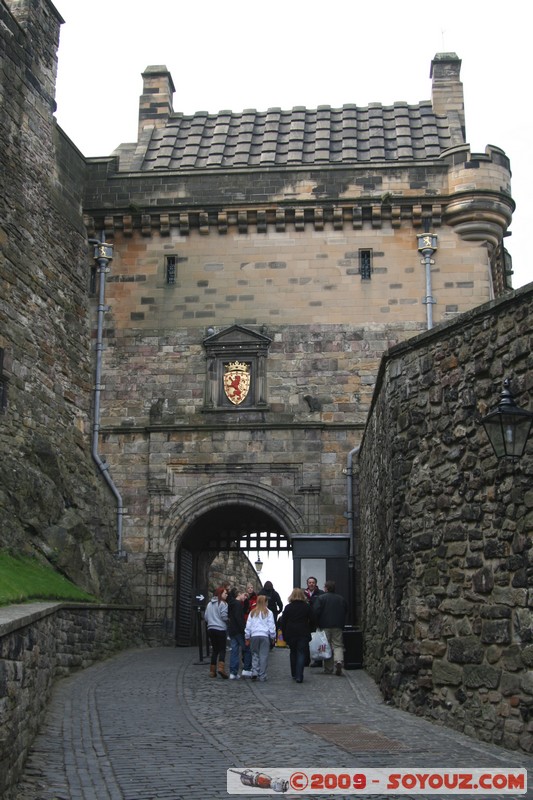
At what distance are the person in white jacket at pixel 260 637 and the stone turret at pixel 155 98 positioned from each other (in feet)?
45.4

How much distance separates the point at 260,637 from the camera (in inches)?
491

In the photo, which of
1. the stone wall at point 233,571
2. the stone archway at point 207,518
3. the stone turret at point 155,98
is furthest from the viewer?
the stone wall at point 233,571

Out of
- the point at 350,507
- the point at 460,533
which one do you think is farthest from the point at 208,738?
the point at 350,507

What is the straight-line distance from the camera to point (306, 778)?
6.30m

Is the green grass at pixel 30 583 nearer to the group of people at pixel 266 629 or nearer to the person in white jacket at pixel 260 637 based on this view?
the group of people at pixel 266 629

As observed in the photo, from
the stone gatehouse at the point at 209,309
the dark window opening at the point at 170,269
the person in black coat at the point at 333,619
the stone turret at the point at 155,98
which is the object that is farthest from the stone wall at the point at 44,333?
the person in black coat at the point at 333,619

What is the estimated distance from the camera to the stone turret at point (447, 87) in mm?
22597

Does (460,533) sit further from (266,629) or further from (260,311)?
(260,311)

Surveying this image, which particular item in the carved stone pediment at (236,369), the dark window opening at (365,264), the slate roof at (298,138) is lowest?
the carved stone pediment at (236,369)

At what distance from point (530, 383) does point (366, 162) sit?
1394cm

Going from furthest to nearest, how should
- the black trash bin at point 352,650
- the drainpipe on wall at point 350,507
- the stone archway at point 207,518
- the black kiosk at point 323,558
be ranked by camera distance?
1. the stone archway at point 207,518
2. the drainpipe on wall at point 350,507
3. the black kiosk at point 323,558
4. the black trash bin at point 352,650

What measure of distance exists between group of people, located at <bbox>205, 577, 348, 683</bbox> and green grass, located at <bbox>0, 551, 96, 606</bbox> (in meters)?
2.14

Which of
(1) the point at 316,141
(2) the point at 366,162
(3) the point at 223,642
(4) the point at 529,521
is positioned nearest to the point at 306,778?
(4) the point at 529,521

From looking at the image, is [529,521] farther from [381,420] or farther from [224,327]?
[224,327]
